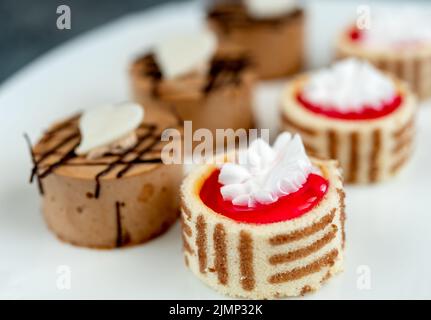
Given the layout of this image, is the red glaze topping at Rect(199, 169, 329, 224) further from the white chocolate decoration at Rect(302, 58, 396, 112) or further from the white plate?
the white chocolate decoration at Rect(302, 58, 396, 112)

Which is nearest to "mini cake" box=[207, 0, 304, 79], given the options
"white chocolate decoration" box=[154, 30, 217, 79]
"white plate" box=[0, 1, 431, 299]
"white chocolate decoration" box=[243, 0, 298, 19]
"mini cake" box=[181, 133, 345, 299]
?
"white chocolate decoration" box=[243, 0, 298, 19]

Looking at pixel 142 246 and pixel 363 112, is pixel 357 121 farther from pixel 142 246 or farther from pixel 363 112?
pixel 142 246

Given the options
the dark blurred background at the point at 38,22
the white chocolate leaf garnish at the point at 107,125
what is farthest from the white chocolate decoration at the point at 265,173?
the dark blurred background at the point at 38,22

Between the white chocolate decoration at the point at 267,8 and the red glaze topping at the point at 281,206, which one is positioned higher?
the white chocolate decoration at the point at 267,8

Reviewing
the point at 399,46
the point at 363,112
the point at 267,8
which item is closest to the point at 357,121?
the point at 363,112

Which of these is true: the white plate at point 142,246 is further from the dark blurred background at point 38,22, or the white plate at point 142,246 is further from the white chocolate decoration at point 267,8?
the dark blurred background at point 38,22
